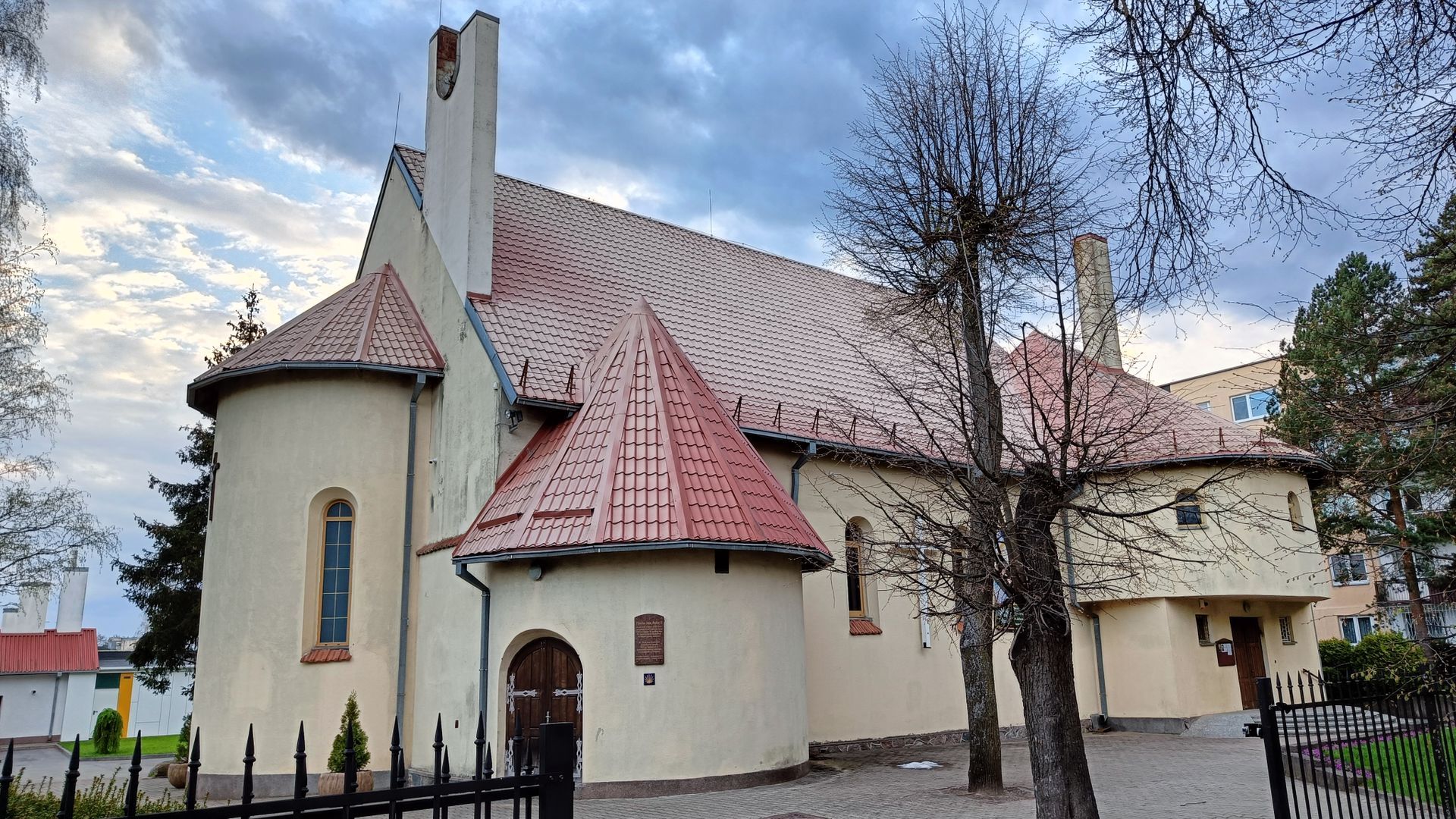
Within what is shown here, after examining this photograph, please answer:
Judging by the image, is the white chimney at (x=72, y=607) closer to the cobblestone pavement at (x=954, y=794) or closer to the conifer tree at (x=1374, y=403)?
the cobblestone pavement at (x=954, y=794)

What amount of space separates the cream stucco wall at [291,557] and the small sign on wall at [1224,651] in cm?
1803

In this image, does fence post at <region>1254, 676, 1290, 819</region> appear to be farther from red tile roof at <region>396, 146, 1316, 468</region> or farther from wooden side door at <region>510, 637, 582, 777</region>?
red tile roof at <region>396, 146, 1316, 468</region>

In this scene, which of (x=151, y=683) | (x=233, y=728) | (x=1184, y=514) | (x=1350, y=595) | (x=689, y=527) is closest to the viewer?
(x=689, y=527)

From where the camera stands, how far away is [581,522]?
47.0 feet

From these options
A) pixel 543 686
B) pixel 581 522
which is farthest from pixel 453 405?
pixel 543 686

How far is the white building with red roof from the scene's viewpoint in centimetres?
1436

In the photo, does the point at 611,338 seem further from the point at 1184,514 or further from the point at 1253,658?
the point at 1253,658

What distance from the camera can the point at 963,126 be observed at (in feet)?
41.4

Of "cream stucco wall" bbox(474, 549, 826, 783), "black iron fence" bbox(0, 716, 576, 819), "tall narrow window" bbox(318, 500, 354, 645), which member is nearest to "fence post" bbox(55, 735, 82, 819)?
"black iron fence" bbox(0, 716, 576, 819)

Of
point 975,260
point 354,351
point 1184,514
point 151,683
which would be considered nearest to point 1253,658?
point 1184,514

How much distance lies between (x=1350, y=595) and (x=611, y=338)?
116 feet

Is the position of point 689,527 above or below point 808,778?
above

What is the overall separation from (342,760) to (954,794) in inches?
361

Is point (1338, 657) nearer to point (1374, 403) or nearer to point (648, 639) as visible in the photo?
point (648, 639)
